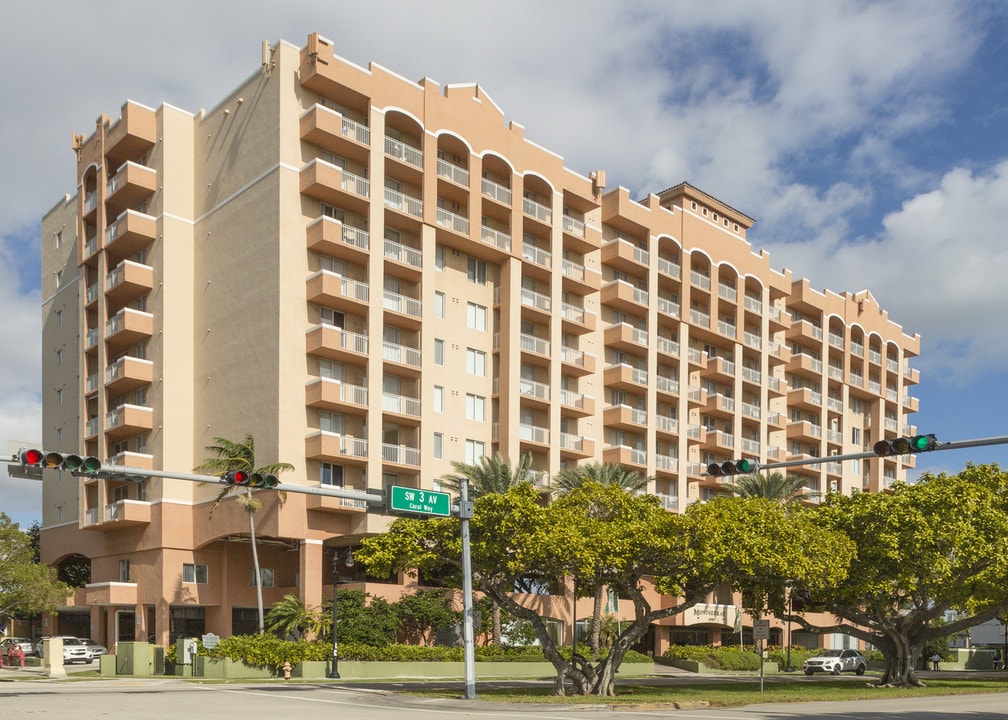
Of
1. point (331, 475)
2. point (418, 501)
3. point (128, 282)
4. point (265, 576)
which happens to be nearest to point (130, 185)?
point (128, 282)

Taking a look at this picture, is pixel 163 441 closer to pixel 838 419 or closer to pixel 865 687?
pixel 865 687

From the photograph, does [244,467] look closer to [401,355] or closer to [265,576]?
[265,576]

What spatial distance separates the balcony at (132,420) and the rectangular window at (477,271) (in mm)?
20801

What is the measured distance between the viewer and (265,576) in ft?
208

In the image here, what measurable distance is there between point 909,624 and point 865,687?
375cm

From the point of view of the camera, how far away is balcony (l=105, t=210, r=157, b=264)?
64.6 m

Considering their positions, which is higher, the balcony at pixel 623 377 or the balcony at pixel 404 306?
the balcony at pixel 404 306

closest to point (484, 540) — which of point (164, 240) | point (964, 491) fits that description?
point (964, 491)

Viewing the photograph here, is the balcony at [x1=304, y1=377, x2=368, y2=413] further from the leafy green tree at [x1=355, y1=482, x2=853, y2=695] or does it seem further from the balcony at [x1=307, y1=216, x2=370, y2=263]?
the leafy green tree at [x1=355, y1=482, x2=853, y2=695]

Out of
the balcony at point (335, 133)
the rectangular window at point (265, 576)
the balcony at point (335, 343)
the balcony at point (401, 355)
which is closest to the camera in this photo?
the balcony at point (335, 343)

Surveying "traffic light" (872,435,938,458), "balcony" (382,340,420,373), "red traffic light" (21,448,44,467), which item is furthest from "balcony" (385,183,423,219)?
"traffic light" (872,435,938,458)

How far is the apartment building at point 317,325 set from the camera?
59.4 metres

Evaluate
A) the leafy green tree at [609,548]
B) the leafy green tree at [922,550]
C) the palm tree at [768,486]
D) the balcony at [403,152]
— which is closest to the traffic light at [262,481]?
the leafy green tree at [609,548]

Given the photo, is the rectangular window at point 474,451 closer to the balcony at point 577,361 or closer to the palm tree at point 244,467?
the balcony at point 577,361
